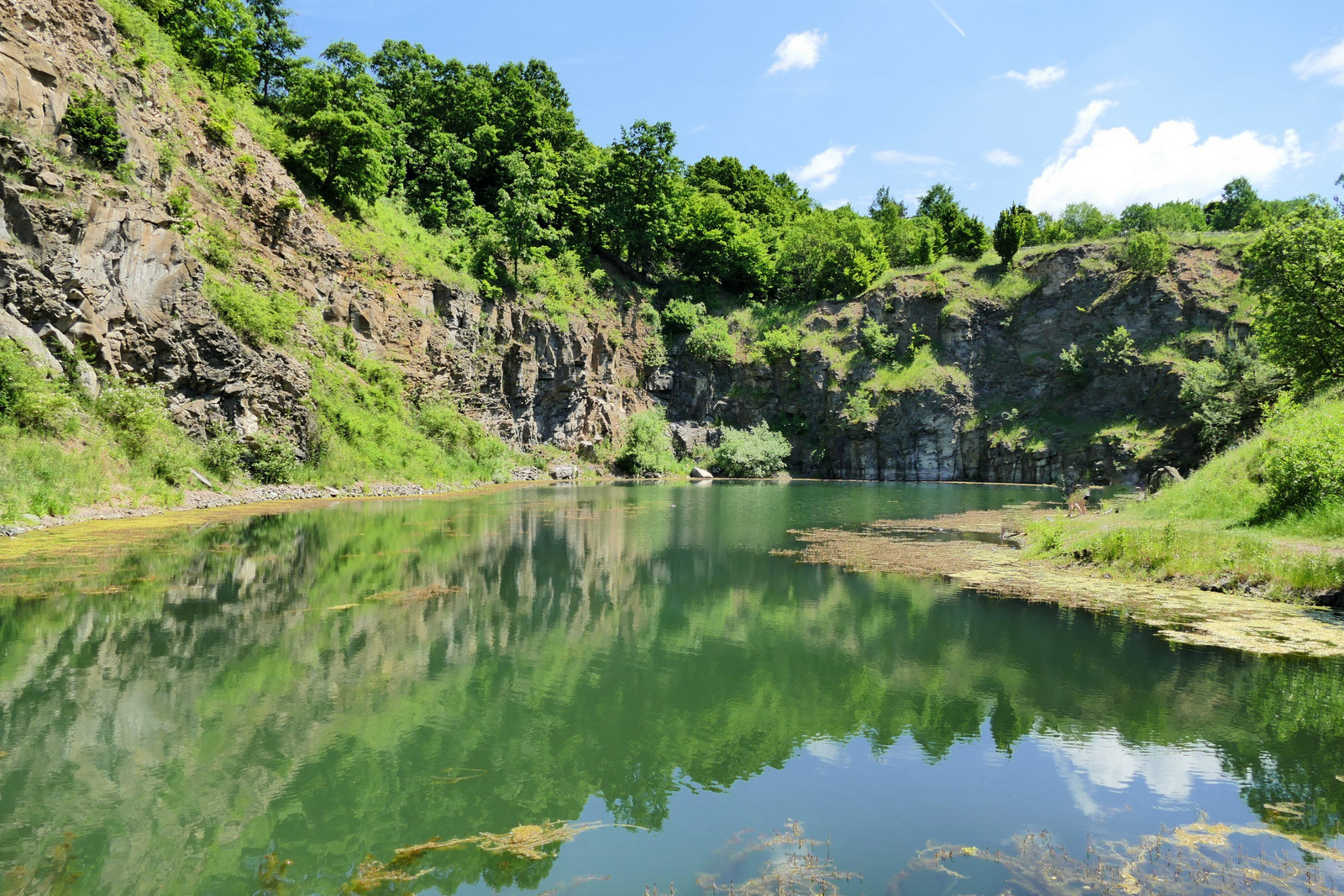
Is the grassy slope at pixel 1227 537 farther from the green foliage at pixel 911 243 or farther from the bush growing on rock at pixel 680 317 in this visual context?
the green foliage at pixel 911 243

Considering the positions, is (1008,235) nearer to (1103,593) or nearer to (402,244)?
(402,244)

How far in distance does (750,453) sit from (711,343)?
10.8 m

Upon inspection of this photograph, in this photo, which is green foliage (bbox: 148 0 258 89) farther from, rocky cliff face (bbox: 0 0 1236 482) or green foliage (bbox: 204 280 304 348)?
green foliage (bbox: 204 280 304 348)

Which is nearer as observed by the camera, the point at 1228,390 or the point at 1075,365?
the point at 1228,390

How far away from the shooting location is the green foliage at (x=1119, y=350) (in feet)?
181

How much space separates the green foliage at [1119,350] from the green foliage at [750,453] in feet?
85.4

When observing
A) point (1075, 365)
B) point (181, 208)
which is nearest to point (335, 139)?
point (181, 208)

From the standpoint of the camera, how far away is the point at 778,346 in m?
65.1

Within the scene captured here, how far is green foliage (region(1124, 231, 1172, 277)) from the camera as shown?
2221 inches


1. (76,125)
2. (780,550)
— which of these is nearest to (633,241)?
(76,125)

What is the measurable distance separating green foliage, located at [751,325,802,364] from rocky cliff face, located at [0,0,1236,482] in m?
0.89

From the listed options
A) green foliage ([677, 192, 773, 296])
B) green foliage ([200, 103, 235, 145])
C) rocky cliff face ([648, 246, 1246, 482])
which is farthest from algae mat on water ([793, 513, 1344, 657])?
green foliage ([677, 192, 773, 296])

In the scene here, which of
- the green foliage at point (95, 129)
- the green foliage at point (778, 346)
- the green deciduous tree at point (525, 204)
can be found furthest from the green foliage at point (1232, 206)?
the green foliage at point (95, 129)

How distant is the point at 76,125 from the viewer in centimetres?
2569
